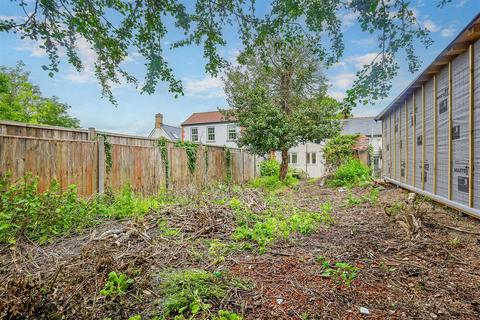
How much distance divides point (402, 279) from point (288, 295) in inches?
43.4

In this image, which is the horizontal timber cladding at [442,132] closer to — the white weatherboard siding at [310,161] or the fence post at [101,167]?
the fence post at [101,167]

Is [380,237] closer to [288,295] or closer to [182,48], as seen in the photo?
[288,295]

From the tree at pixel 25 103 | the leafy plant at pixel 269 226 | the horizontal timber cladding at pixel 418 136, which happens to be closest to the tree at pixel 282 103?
the horizontal timber cladding at pixel 418 136

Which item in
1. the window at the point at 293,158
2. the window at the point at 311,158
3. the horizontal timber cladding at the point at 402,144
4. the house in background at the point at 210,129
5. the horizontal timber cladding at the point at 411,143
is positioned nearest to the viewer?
the horizontal timber cladding at the point at 411,143

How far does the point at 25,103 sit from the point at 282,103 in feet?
54.8

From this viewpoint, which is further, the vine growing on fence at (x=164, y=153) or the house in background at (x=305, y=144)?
the house in background at (x=305, y=144)

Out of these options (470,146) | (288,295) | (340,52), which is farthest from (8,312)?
(470,146)

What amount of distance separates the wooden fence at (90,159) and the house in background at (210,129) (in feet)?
43.7

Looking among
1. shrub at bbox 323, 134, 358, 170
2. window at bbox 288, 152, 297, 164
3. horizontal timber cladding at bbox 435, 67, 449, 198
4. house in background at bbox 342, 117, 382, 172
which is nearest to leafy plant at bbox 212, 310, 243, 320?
horizontal timber cladding at bbox 435, 67, 449, 198

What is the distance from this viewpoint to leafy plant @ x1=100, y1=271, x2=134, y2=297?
1.94 metres

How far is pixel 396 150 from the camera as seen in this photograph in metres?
8.98

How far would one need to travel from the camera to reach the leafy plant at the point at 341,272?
232cm

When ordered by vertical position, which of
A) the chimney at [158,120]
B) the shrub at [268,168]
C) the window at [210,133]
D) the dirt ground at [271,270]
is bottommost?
the dirt ground at [271,270]

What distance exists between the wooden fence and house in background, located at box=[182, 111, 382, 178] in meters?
11.4
